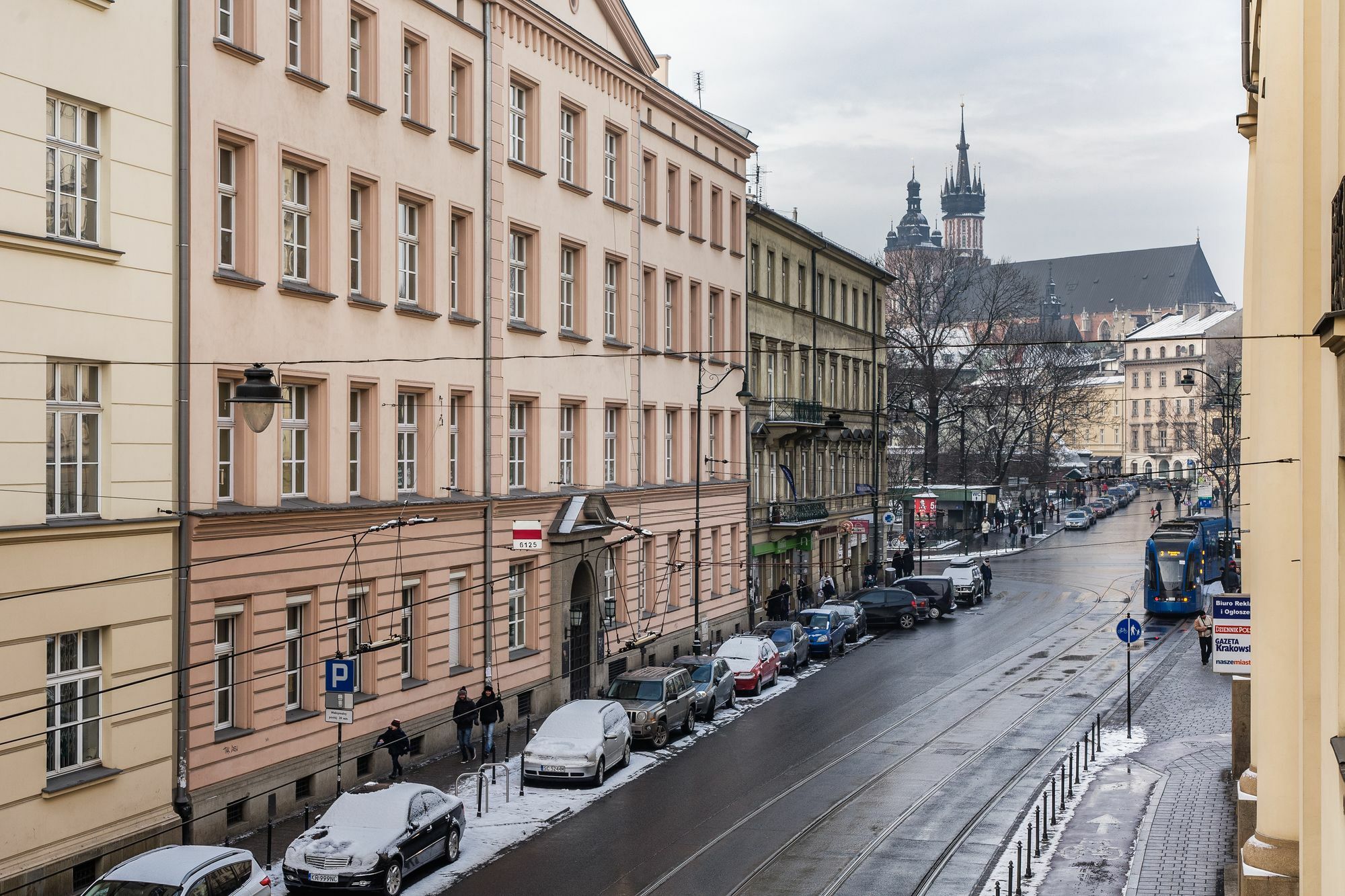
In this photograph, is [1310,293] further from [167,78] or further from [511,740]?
[511,740]

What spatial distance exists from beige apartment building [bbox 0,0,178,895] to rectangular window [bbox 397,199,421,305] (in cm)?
687

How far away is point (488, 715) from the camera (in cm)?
2772

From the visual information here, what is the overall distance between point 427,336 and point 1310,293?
21120 mm

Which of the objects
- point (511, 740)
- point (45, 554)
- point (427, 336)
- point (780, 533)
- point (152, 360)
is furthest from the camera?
point (780, 533)

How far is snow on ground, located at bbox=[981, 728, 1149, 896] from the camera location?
19.8 m

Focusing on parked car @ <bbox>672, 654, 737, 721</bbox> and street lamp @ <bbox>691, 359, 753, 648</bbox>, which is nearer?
parked car @ <bbox>672, 654, 737, 721</bbox>

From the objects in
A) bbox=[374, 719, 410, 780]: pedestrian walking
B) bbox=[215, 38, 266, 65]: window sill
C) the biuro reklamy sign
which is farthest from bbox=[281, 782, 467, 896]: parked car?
the biuro reklamy sign

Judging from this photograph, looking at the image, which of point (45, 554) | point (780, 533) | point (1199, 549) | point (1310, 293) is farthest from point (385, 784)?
point (1199, 549)

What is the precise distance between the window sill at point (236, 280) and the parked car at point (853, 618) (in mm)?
25753

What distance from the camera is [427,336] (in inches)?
1114

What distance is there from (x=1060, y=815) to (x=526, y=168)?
57.6 feet

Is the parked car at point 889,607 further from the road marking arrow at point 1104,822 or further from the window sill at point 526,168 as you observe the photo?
the road marking arrow at point 1104,822

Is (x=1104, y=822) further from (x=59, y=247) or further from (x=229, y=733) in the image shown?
(x=59, y=247)

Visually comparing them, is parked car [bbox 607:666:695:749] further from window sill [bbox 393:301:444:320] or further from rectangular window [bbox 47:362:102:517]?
rectangular window [bbox 47:362:102:517]
